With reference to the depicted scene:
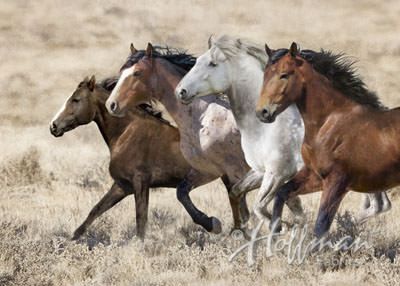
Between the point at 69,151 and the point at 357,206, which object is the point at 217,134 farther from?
the point at 69,151

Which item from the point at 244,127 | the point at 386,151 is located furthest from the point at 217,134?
the point at 386,151

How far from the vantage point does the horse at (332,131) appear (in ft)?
30.3

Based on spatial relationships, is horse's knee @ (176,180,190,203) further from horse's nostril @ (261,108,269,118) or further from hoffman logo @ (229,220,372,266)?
horse's nostril @ (261,108,269,118)

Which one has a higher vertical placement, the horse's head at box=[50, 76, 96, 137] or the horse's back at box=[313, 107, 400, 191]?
the horse's back at box=[313, 107, 400, 191]

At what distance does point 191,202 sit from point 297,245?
218cm

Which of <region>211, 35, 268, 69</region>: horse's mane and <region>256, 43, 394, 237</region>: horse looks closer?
<region>256, 43, 394, 237</region>: horse

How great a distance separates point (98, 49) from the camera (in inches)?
1478

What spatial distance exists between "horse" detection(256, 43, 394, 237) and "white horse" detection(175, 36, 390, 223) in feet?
2.26

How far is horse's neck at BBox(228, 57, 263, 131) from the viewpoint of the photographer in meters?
10.5

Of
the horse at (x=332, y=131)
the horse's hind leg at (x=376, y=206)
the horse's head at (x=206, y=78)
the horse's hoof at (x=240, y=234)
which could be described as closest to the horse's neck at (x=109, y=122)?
the horse's head at (x=206, y=78)

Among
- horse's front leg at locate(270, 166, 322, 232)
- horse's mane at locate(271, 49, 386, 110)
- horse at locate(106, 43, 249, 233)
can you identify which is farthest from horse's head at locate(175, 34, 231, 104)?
horse's front leg at locate(270, 166, 322, 232)

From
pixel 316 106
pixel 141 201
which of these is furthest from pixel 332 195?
pixel 141 201

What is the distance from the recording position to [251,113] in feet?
34.4

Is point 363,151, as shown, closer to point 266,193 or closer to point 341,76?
point 266,193
